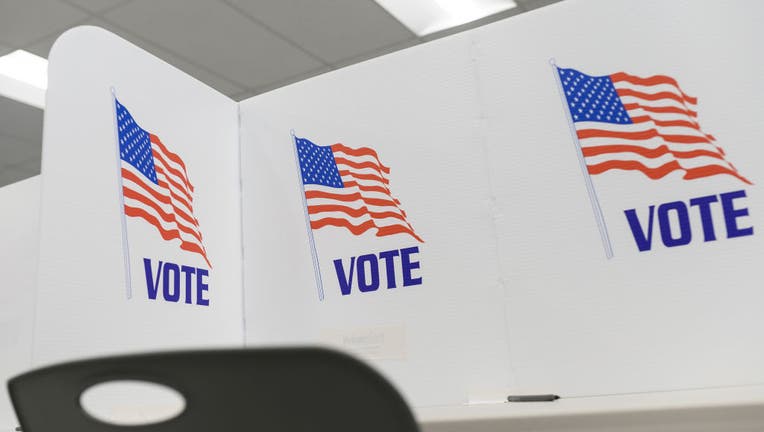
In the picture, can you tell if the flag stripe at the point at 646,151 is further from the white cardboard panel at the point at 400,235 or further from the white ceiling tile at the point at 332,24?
the white ceiling tile at the point at 332,24

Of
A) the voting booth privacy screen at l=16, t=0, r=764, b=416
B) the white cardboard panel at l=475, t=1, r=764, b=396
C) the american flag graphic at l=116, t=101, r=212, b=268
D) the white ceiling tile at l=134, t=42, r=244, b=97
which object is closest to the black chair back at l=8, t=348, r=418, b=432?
the voting booth privacy screen at l=16, t=0, r=764, b=416

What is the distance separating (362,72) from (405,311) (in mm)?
637

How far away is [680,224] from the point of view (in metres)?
1.44

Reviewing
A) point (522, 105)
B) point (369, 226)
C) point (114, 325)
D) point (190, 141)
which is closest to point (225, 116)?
point (190, 141)

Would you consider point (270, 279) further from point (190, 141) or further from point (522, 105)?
point (522, 105)

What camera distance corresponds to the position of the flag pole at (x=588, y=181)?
1500mm

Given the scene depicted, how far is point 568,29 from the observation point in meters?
1.61

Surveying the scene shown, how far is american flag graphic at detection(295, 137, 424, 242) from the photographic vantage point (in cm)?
179

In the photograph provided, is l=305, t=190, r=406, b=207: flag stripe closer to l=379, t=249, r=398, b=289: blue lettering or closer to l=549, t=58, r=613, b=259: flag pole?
l=379, t=249, r=398, b=289: blue lettering

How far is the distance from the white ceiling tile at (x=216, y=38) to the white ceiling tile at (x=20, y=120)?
1320 millimetres

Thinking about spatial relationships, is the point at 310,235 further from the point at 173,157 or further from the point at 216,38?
the point at 216,38

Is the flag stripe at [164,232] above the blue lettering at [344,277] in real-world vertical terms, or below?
above

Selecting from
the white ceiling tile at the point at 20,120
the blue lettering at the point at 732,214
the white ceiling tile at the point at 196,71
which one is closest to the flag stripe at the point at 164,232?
the blue lettering at the point at 732,214

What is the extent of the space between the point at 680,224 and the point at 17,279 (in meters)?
2.03
